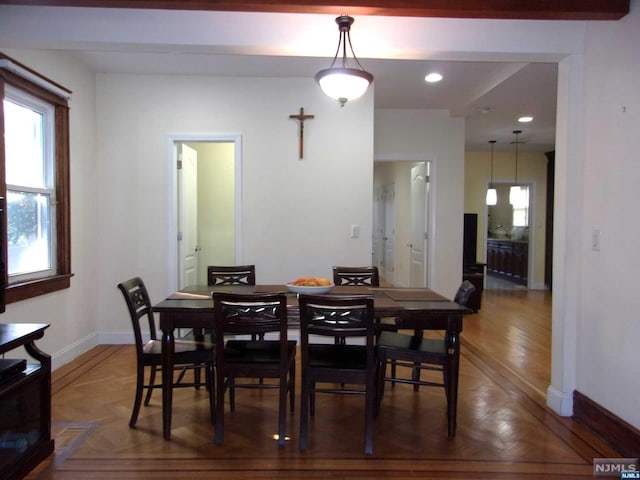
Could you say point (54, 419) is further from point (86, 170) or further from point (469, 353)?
point (469, 353)

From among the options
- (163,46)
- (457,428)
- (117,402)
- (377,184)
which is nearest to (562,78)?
(457,428)

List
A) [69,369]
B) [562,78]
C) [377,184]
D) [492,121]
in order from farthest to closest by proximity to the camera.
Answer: [377,184] < [492,121] < [69,369] < [562,78]

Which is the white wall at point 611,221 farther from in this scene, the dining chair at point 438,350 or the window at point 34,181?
the window at point 34,181

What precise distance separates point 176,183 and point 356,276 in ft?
6.64

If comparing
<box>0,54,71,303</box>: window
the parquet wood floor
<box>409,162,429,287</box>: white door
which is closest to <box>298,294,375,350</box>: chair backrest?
the parquet wood floor

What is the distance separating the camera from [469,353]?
415 cm

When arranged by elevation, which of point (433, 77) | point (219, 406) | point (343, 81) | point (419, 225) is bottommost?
point (219, 406)

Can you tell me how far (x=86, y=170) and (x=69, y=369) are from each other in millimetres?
1750

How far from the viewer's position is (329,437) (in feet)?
8.20

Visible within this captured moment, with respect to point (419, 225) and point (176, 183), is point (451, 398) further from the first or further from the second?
point (419, 225)

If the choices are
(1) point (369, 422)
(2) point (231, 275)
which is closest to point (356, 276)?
(2) point (231, 275)

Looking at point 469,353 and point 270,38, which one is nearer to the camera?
point 270,38

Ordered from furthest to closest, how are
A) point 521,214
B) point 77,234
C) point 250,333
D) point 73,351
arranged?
point 521,214
point 77,234
point 73,351
point 250,333

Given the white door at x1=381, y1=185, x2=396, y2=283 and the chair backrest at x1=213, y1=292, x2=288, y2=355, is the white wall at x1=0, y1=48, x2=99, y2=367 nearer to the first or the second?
the chair backrest at x1=213, y1=292, x2=288, y2=355
